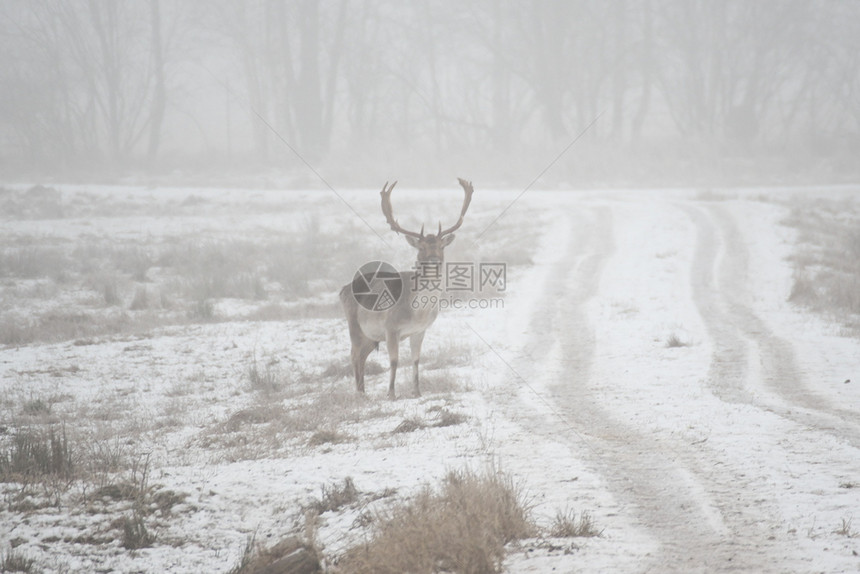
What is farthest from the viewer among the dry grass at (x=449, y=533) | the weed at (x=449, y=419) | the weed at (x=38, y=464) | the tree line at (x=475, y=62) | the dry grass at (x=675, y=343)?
the tree line at (x=475, y=62)

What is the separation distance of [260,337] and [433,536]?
30.7 ft

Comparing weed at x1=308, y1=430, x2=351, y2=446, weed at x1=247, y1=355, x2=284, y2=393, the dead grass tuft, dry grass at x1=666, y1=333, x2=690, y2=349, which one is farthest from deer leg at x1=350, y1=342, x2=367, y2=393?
the dead grass tuft

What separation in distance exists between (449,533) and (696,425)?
3.82 metres

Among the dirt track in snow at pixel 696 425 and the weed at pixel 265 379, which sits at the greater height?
the dirt track in snow at pixel 696 425

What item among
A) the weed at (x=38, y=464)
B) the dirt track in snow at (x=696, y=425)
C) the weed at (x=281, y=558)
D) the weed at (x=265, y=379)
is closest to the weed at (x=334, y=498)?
the weed at (x=281, y=558)

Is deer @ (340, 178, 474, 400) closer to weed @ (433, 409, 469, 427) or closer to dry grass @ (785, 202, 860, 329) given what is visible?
weed @ (433, 409, 469, 427)

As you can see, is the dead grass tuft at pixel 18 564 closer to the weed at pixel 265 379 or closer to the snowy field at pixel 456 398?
the snowy field at pixel 456 398

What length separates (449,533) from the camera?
4270 millimetres

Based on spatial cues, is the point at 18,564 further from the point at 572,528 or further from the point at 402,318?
the point at 402,318

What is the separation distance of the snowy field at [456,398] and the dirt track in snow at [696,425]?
0.04 metres

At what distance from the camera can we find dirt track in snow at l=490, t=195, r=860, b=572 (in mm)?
4566

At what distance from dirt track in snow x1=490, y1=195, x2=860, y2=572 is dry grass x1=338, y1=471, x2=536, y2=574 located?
2.19 ft

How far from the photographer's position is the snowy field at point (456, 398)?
15.8ft

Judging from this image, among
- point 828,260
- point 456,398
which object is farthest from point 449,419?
point 828,260
